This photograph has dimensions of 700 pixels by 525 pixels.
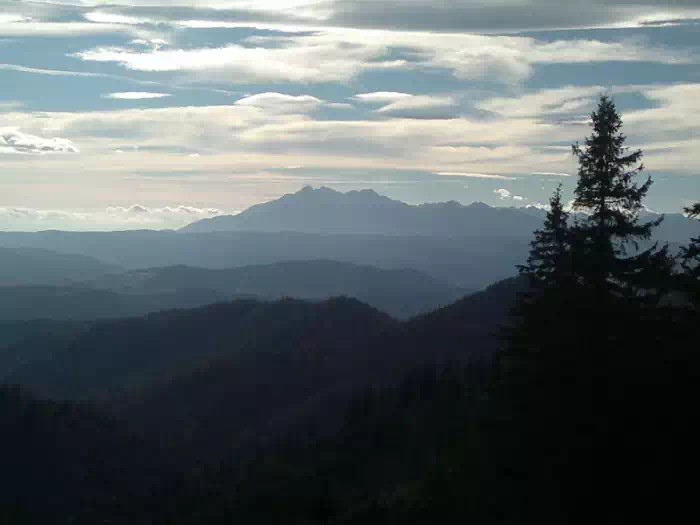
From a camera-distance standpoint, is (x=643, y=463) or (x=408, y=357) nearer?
(x=643, y=463)

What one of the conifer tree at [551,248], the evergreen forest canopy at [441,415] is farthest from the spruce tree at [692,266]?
the conifer tree at [551,248]

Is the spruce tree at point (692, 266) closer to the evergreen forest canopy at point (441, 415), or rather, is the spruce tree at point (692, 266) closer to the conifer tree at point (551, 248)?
the evergreen forest canopy at point (441, 415)

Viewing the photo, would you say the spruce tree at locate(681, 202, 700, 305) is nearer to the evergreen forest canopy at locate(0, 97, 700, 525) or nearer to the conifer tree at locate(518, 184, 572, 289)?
the evergreen forest canopy at locate(0, 97, 700, 525)

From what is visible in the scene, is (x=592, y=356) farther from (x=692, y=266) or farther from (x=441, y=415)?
(x=441, y=415)

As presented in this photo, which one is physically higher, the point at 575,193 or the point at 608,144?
the point at 608,144

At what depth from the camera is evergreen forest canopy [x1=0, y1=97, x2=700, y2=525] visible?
49.5ft

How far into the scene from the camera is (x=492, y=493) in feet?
61.1

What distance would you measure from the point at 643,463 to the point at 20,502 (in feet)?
228

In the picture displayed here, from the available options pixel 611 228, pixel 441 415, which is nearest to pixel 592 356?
pixel 611 228

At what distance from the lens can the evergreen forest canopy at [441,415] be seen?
15086 mm

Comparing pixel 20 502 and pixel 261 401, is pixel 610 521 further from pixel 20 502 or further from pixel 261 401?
pixel 261 401

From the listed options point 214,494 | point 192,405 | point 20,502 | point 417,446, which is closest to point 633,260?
point 417,446

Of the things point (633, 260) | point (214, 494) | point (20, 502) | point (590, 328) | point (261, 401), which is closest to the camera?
point (590, 328)

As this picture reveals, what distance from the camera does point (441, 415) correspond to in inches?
2068
